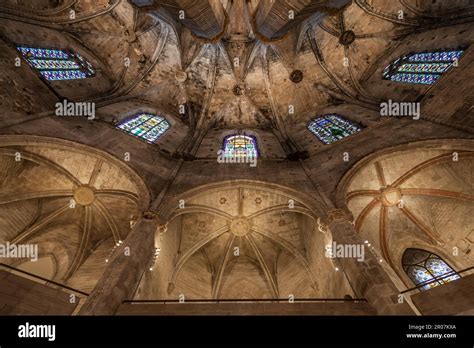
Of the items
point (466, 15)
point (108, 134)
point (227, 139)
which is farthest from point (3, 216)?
point (466, 15)

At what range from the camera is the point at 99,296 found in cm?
611

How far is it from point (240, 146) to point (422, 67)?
28.6ft

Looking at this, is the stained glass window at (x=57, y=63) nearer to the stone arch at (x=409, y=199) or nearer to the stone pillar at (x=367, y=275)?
the stone pillar at (x=367, y=275)

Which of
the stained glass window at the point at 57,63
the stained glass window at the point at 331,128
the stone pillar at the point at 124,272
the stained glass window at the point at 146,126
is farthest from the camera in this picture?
the stained glass window at the point at 146,126

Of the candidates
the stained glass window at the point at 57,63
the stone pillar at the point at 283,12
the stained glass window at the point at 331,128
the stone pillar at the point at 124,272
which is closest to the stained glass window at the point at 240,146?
the stained glass window at the point at 331,128

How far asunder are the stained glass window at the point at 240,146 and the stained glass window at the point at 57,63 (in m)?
7.74

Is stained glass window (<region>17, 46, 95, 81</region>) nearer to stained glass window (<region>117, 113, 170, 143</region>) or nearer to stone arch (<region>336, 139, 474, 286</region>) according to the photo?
stained glass window (<region>117, 113, 170, 143</region>)

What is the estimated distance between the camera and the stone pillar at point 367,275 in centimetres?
604

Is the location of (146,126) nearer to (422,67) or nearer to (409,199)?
(409,199)

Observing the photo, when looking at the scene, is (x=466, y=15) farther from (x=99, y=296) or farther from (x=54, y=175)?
(x=54, y=175)

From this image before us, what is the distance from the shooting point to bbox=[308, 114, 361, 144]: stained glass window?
13.8 meters

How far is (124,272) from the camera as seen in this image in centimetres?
678

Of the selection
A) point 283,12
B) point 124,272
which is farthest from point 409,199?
point 124,272

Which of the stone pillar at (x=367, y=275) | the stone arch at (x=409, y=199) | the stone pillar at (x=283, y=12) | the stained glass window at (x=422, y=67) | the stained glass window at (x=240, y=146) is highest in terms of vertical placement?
the stone pillar at (x=283, y=12)
